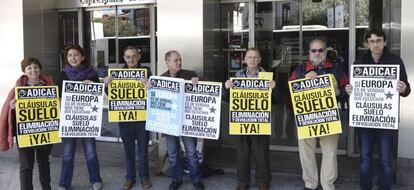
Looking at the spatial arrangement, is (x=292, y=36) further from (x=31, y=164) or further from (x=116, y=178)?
(x=31, y=164)

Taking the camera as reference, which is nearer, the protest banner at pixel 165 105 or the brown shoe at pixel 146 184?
the protest banner at pixel 165 105

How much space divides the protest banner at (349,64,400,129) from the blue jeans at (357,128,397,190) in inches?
Result: 5.2

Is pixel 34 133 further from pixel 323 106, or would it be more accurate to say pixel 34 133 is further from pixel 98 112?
pixel 323 106

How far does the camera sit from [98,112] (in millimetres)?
5949

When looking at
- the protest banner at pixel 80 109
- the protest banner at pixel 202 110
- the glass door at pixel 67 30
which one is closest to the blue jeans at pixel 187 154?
the protest banner at pixel 202 110

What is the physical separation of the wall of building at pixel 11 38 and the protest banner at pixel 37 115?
2.78m

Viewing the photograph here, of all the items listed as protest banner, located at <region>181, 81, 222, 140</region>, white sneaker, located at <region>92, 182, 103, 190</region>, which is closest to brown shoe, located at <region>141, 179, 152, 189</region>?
white sneaker, located at <region>92, 182, 103, 190</region>

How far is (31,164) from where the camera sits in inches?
223

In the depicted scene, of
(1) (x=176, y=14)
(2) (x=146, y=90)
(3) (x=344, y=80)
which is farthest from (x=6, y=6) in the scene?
(3) (x=344, y=80)

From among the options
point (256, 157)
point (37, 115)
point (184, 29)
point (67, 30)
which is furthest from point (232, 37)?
point (37, 115)

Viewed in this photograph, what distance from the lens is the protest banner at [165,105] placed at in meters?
5.78

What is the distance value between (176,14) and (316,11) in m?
2.40

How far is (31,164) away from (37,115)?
0.60 metres

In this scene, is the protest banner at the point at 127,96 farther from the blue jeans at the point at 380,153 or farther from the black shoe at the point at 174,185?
the blue jeans at the point at 380,153
